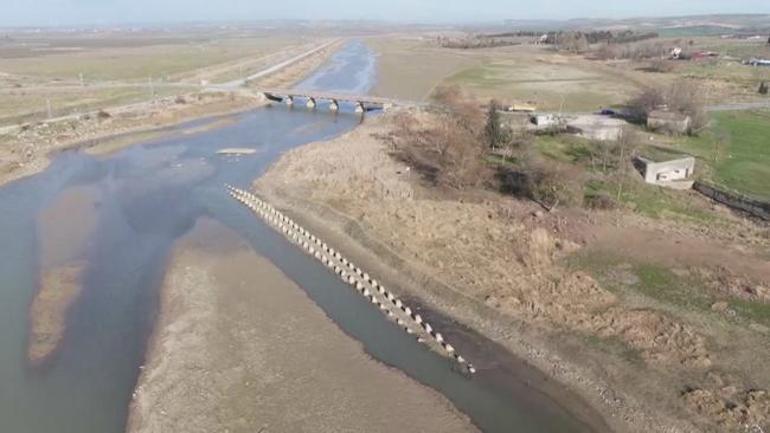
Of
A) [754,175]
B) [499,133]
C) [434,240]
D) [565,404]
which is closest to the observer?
[565,404]

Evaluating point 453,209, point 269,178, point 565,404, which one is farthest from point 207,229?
point 565,404

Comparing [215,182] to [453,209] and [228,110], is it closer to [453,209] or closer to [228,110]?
[453,209]

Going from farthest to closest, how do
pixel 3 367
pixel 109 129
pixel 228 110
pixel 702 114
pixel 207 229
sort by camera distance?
pixel 228 110
pixel 109 129
pixel 702 114
pixel 207 229
pixel 3 367

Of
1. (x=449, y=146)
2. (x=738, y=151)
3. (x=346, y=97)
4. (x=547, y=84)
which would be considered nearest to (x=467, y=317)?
(x=449, y=146)

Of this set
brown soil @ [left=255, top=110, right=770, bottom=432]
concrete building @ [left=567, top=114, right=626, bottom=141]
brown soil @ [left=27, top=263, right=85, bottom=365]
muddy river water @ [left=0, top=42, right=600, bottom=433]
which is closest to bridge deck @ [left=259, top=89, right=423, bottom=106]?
muddy river water @ [left=0, top=42, right=600, bottom=433]

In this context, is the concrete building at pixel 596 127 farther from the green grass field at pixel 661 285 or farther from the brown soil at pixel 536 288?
the green grass field at pixel 661 285

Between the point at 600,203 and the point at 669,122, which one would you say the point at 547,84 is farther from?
the point at 600,203

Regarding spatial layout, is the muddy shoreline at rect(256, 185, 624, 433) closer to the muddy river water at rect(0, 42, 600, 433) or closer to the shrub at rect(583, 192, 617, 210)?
the muddy river water at rect(0, 42, 600, 433)
